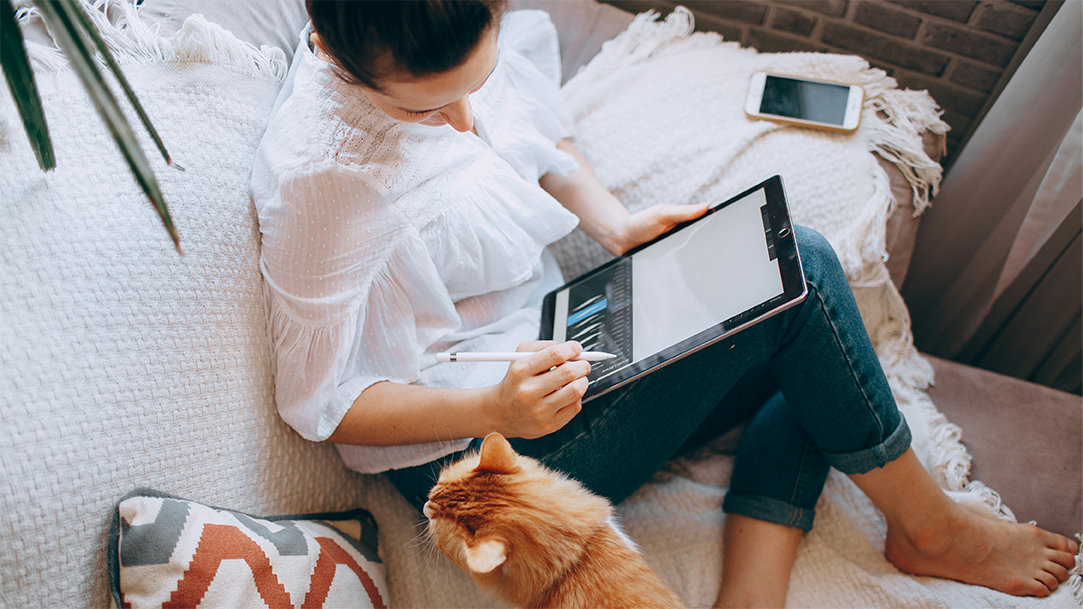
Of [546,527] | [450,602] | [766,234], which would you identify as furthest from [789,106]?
[450,602]

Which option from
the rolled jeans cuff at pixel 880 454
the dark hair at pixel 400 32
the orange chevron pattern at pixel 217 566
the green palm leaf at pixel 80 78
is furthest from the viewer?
the rolled jeans cuff at pixel 880 454

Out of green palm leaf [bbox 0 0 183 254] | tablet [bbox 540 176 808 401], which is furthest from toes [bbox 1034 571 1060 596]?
green palm leaf [bbox 0 0 183 254]

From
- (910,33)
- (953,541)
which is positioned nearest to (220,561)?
(953,541)

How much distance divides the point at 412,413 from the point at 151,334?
31 centimetres

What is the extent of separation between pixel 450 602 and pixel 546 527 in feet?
0.95

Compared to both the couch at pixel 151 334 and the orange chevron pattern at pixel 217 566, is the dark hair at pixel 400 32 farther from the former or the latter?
the orange chevron pattern at pixel 217 566

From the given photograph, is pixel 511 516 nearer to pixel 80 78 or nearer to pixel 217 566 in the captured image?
pixel 217 566

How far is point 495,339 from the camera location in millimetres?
946

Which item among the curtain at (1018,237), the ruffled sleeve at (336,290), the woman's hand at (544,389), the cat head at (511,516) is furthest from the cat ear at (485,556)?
the curtain at (1018,237)

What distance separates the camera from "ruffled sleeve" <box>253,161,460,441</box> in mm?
711

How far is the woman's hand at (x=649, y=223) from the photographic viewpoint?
927 millimetres

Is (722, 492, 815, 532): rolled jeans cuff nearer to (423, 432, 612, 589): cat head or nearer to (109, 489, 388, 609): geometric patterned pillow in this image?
(423, 432, 612, 589): cat head

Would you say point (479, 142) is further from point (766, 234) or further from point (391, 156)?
point (766, 234)

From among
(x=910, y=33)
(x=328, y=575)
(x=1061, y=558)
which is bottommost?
(x=328, y=575)
